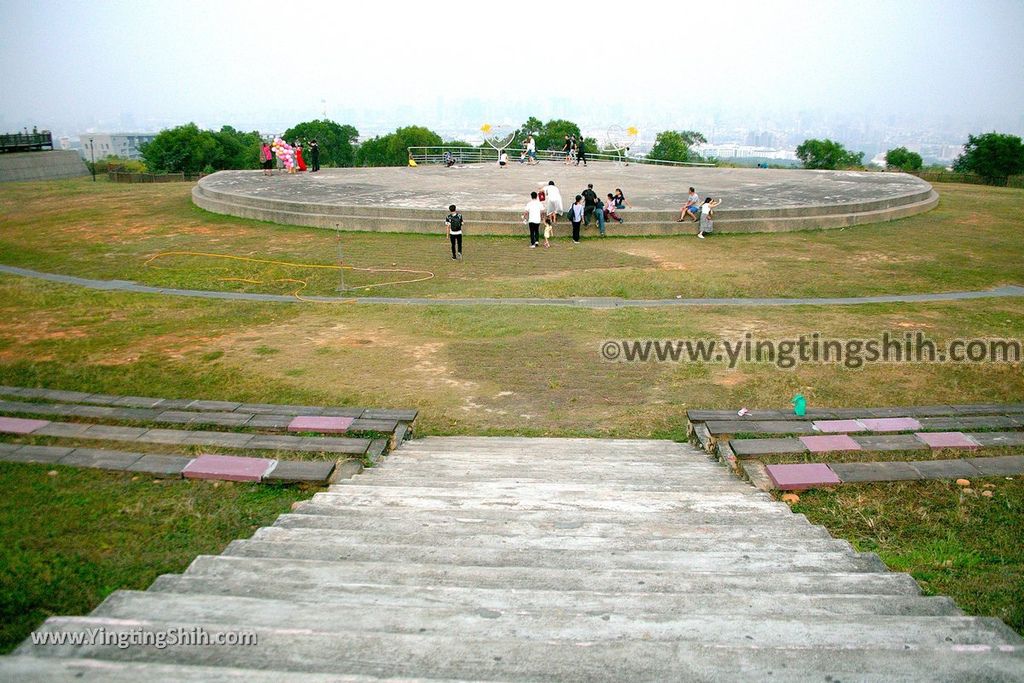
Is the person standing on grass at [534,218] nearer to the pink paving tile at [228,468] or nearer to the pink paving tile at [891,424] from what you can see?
the pink paving tile at [891,424]

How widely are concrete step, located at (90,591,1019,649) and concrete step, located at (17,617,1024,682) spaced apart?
3.6 inches

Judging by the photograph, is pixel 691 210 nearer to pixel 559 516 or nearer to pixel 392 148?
pixel 559 516

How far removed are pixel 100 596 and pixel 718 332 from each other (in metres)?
9.70

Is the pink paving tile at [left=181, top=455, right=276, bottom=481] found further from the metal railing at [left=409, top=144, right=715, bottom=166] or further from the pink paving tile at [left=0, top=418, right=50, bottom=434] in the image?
the metal railing at [left=409, top=144, right=715, bottom=166]

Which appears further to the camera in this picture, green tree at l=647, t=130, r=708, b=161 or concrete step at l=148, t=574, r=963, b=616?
green tree at l=647, t=130, r=708, b=161

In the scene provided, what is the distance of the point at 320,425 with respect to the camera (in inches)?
288

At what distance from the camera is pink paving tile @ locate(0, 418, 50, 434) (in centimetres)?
710

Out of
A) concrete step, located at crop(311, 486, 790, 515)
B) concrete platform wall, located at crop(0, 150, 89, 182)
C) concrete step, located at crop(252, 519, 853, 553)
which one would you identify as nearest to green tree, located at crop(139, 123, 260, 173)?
concrete platform wall, located at crop(0, 150, 89, 182)

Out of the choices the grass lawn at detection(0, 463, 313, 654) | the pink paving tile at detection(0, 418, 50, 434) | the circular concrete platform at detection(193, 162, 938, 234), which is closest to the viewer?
the grass lawn at detection(0, 463, 313, 654)

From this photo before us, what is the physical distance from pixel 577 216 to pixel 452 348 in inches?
353

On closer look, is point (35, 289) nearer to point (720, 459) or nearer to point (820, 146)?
point (720, 459)

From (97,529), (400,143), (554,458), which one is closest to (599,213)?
(554,458)

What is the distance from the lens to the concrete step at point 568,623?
2.93m

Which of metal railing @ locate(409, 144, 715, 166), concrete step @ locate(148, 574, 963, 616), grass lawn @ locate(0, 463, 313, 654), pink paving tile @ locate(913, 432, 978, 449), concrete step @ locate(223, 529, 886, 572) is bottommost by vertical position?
grass lawn @ locate(0, 463, 313, 654)
